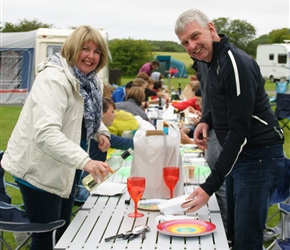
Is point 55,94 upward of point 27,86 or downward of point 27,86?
upward

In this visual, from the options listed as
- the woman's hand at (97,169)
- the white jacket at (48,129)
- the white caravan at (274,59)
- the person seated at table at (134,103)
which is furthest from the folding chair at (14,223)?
the white caravan at (274,59)

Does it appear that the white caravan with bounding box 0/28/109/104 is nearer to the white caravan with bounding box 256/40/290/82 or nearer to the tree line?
the tree line

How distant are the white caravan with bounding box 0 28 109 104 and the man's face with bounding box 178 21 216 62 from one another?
1298 centimetres

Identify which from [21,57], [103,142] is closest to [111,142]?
[103,142]

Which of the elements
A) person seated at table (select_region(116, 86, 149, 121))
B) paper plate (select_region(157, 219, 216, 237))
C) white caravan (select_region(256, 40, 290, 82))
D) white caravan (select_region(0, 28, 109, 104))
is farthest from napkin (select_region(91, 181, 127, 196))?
white caravan (select_region(256, 40, 290, 82))

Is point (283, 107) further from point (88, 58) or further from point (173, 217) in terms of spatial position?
point (173, 217)

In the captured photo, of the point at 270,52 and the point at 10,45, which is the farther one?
the point at 270,52

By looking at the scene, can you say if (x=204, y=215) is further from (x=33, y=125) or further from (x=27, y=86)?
(x=27, y=86)

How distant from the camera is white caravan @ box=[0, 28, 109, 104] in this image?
15.5 m

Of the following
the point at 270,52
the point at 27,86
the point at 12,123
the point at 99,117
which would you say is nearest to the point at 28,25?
the point at 270,52

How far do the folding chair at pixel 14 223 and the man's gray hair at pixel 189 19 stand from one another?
3.56 feet

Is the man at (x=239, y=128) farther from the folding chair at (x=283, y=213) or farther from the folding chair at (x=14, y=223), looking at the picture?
the folding chair at (x=283, y=213)

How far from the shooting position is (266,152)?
8.46ft

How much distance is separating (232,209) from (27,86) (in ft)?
47.6
